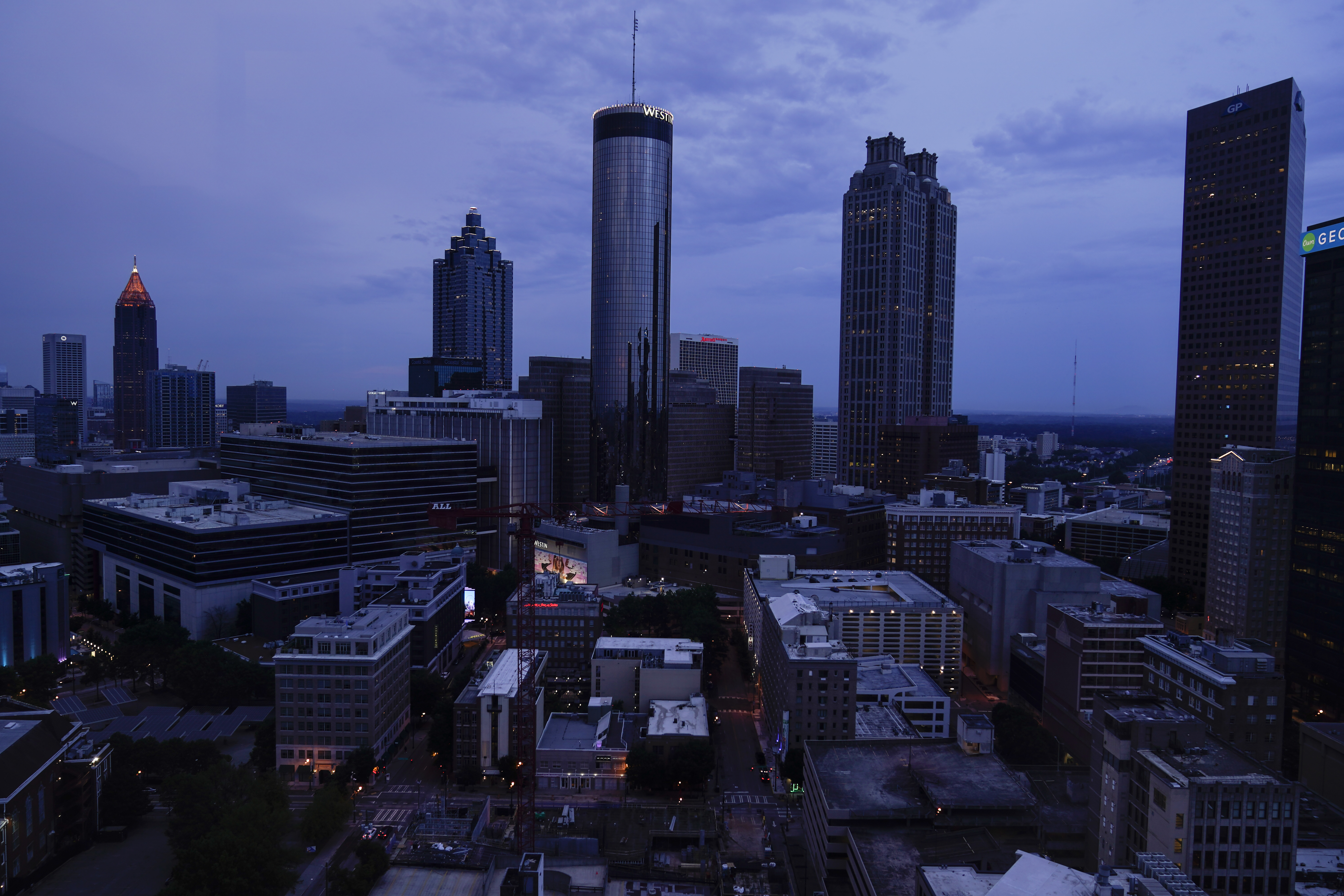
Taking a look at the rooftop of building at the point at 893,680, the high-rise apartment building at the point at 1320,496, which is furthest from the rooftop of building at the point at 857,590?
the high-rise apartment building at the point at 1320,496

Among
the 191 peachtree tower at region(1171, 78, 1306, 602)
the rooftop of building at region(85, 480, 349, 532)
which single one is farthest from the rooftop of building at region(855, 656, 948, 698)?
the rooftop of building at region(85, 480, 349, 532)

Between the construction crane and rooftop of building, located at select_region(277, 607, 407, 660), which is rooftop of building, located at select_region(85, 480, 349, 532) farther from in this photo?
rooftop of building, located at select_region(277, 607, 407, 660)

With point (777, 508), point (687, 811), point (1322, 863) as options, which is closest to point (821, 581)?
point (777, 508)

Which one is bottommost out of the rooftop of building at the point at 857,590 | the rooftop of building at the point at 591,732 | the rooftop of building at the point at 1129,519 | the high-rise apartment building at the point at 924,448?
the rooftop of building at the point at 591,732

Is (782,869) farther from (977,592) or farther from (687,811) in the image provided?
(977,592)

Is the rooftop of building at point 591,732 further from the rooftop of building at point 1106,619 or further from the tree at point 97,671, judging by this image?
the tree at point 97,671

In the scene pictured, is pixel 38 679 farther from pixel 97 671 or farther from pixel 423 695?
pixel 423 695
